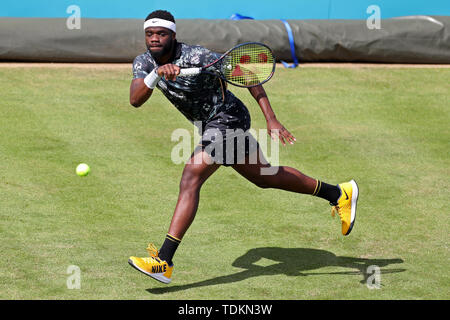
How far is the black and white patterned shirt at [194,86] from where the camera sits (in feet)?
21.5

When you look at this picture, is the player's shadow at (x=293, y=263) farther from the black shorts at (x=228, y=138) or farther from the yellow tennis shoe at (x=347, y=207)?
the black shorts at (x=228, y=138)

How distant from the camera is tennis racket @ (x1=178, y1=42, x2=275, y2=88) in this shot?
6.58 meters

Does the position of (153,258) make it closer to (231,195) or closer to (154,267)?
(154,267)

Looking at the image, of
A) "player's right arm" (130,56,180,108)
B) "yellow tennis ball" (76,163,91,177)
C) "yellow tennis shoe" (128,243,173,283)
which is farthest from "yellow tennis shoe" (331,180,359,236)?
"yellow tennis ball" (76,163,91,177)

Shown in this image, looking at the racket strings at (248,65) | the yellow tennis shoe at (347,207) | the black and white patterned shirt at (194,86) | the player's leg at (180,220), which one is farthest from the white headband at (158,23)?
the yellow tennis shoe at (347,207)

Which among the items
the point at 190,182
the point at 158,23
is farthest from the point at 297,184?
the point at 158,23

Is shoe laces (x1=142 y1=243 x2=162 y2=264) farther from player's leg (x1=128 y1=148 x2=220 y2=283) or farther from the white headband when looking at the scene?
the white headband

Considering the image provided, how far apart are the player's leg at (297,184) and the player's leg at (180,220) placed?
0.38m

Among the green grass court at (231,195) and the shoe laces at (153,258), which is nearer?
the shoe laces at (153,258)

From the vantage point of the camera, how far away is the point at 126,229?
774 cm

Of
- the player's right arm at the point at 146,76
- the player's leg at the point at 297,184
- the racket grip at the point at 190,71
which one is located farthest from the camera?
the player's leg at the point at 297,184

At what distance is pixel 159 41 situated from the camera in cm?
648

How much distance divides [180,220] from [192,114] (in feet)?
2.94

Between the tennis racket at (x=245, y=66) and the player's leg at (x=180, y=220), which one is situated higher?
the tennis racket at (x=245, y=66)
